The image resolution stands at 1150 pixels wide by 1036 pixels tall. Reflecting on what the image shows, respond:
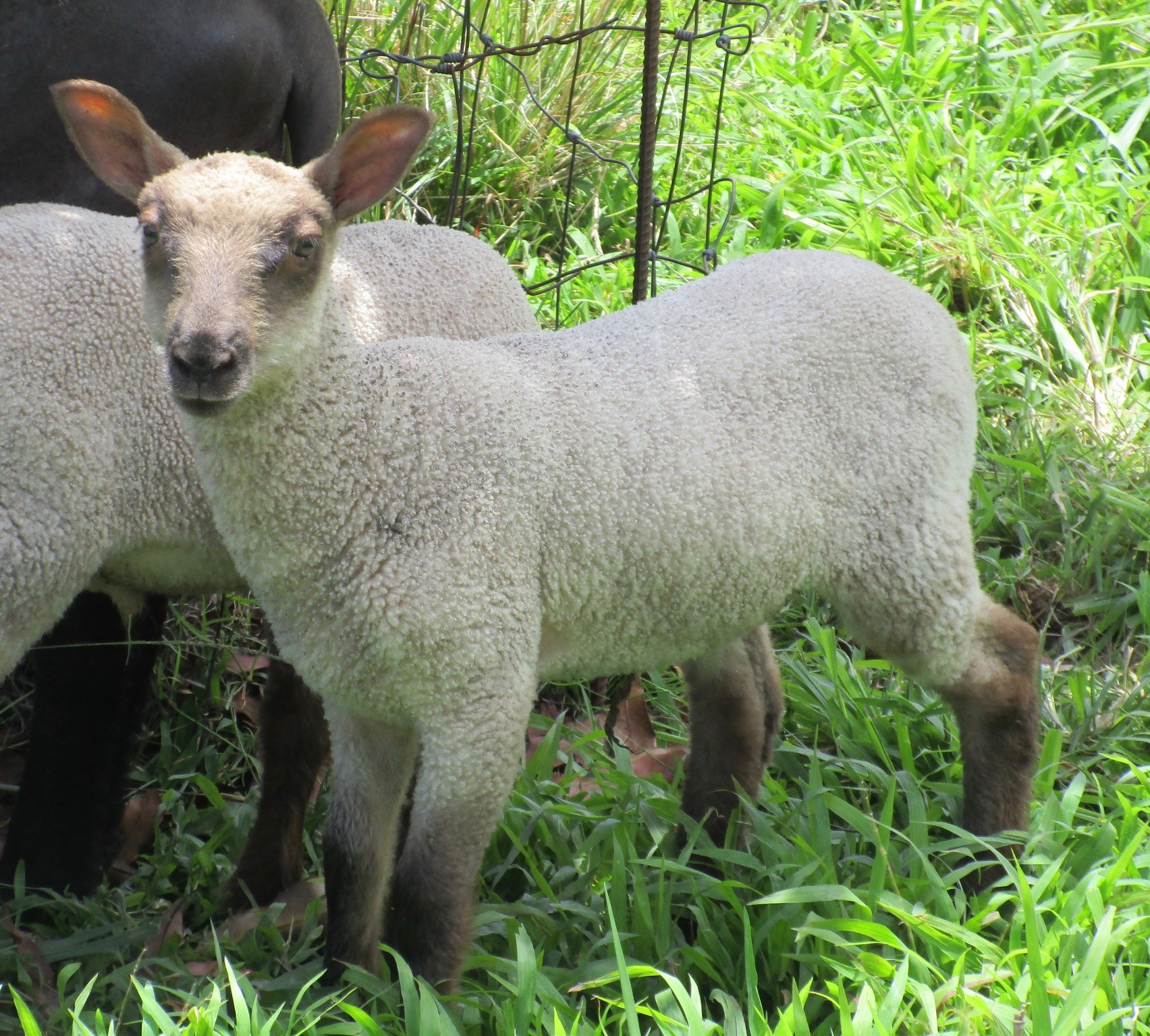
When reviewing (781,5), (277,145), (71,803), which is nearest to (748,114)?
(781,5)

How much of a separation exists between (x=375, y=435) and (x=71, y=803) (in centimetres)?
131

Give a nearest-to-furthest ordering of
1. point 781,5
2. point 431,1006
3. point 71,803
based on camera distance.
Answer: point 431,1006 < point 71,803 < point 781,5

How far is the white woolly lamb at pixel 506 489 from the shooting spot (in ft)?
7.79

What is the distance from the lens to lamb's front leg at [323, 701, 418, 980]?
2.69 m

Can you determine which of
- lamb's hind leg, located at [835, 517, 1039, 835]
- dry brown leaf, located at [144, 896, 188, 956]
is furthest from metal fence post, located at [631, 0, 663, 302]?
dry brown leaf, located at [144, 896, 188, 956]

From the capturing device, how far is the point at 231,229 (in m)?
2.25

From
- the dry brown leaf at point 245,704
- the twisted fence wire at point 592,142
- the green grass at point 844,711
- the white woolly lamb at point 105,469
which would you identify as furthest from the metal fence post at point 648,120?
the dry brown leaf at point 245,704

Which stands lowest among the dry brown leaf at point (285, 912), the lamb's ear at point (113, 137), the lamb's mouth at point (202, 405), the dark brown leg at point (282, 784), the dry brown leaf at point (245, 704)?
the dry brown leaf at point (245, 704)

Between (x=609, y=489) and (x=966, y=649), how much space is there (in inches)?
36.0

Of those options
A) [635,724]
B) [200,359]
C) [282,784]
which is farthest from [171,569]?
[635,724]

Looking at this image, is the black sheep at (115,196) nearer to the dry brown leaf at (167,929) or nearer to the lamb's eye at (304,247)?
the dry brown leaf at (167,929)

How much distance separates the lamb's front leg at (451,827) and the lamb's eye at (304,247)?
834mm

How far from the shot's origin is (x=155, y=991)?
286 centimetres

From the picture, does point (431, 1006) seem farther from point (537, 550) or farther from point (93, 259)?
point (93, 259)
